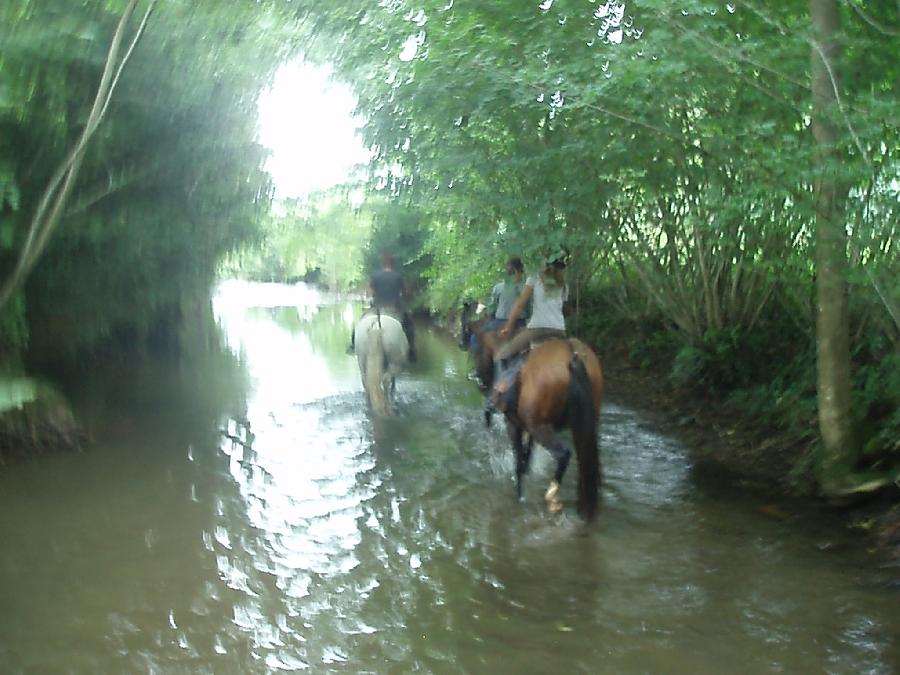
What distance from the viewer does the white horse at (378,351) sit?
10.9 metres

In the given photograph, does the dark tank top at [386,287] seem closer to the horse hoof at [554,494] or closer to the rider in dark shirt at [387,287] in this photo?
the rider in dark shirt at [387,287]

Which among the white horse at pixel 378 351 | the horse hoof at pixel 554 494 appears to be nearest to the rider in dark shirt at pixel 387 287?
the white horse at pixel 378 351

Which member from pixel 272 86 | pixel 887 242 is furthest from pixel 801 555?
pixel 272 86

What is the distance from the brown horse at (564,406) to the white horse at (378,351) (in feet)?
13.9

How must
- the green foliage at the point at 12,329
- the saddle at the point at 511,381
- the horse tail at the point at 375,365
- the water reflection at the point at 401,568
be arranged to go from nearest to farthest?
the water reflection at the point at 401,568 < the saddle at the point at 511,381 < the green foliage at the point at 12,329 < the horse tail at the point at 375,365

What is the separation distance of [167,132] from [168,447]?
13.9 ft

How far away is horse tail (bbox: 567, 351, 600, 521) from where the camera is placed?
6371mm

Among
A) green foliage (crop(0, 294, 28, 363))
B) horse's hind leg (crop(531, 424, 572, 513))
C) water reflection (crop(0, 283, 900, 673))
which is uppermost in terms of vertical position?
green foliage (crop(0, 294, 28, 363))

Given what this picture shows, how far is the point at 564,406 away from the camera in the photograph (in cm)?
659

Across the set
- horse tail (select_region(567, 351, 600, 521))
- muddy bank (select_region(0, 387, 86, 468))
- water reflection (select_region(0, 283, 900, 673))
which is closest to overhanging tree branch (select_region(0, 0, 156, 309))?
muddy bank (select_region(0, 387, 86, 468))

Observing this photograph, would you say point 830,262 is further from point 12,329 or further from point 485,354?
point 12,329

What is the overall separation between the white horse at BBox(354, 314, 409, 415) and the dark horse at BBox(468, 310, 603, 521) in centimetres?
416

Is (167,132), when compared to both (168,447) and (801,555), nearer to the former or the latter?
(168,447)

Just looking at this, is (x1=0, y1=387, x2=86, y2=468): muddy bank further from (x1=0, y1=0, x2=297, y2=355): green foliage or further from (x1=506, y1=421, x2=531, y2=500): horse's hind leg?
(x1=506, y1=421, x2=531, y2=500): horse's hind leg
